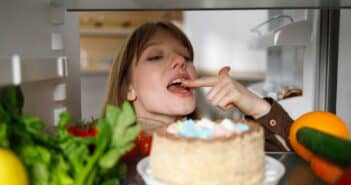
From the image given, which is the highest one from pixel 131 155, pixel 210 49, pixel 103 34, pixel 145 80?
pixel 103 34

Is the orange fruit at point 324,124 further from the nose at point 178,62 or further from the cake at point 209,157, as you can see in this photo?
the nose at point 178,62

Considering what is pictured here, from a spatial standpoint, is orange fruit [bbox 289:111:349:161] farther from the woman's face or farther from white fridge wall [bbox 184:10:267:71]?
white fridge wall [bbox 184:10:267:71]

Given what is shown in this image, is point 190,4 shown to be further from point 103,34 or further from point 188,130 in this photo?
point 103,34

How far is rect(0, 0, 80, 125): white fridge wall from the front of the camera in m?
0.60

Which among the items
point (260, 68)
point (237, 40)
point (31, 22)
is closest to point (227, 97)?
point (31, 22)

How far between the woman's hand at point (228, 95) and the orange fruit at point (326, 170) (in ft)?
0.88

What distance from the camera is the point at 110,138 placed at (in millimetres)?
416

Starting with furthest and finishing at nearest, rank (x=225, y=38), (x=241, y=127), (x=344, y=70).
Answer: (x=225, y=38) → (x=344, y=70) → (x=241, y=127)

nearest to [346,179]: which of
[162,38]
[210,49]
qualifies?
[162,38]

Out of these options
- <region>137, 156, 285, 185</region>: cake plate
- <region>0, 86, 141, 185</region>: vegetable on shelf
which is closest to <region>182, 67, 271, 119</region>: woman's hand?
<region>137, 156, 285, 185</region>: cake plate

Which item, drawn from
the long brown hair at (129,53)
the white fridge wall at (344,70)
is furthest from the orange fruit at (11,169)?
the white fridge wall at (344,70)

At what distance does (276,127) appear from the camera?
2.75 ft

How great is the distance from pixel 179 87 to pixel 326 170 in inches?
17.1

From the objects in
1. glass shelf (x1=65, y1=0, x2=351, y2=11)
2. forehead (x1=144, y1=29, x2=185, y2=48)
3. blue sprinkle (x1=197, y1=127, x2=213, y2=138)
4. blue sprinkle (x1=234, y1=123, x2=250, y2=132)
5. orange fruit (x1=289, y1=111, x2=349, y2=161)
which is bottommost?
orange fruit (x1=289, y1=111, x2=349, y2=161)
